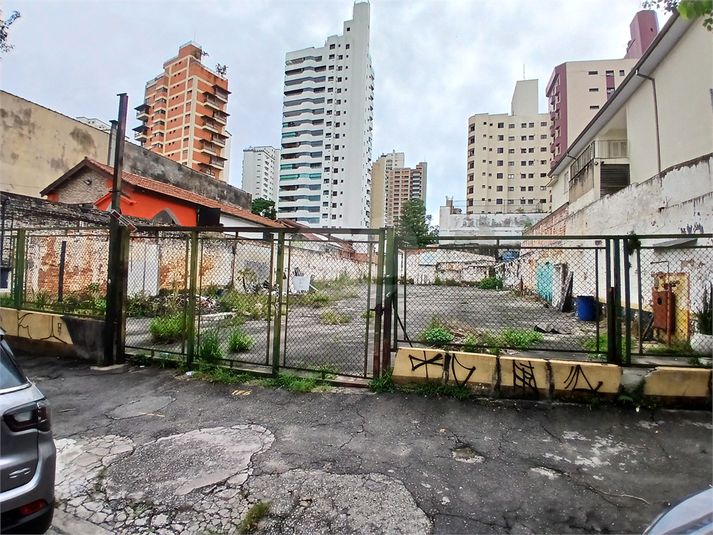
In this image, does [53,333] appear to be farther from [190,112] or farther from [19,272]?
[190,112]

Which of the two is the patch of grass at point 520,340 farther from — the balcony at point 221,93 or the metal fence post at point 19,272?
the balcony at point 221,93

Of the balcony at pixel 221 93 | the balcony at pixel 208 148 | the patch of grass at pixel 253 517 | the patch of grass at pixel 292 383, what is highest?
the balcony at pixel 221 93

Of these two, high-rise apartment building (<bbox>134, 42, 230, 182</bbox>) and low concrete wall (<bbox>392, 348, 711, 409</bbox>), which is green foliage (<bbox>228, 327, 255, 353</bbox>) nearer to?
low concrete wall (<bbox>392, 348, 711, 409</bbox>)

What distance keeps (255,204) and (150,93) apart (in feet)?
108

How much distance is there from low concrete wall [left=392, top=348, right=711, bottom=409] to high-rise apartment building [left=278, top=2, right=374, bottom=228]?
63.9 metres

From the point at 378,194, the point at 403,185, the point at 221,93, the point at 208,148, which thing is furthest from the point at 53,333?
the point at 403,185

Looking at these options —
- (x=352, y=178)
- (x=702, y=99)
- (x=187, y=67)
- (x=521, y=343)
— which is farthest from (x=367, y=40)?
(x=521, y=343)

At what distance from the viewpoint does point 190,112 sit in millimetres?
55531

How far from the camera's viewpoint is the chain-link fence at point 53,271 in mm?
6652

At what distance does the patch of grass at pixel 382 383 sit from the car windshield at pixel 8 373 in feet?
10.4

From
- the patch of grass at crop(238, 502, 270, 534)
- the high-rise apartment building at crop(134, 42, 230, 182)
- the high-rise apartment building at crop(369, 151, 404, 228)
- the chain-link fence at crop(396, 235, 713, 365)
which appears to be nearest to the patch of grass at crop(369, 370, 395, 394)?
the chain-link fence at crop(396, 235, 713, 365)

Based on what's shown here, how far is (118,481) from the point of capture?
8.67ft

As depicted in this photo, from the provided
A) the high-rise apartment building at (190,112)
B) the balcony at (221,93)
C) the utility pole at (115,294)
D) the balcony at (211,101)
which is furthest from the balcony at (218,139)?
the utility pole at (115,294)

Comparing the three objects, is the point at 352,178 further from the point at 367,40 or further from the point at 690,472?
the point at 690,472
